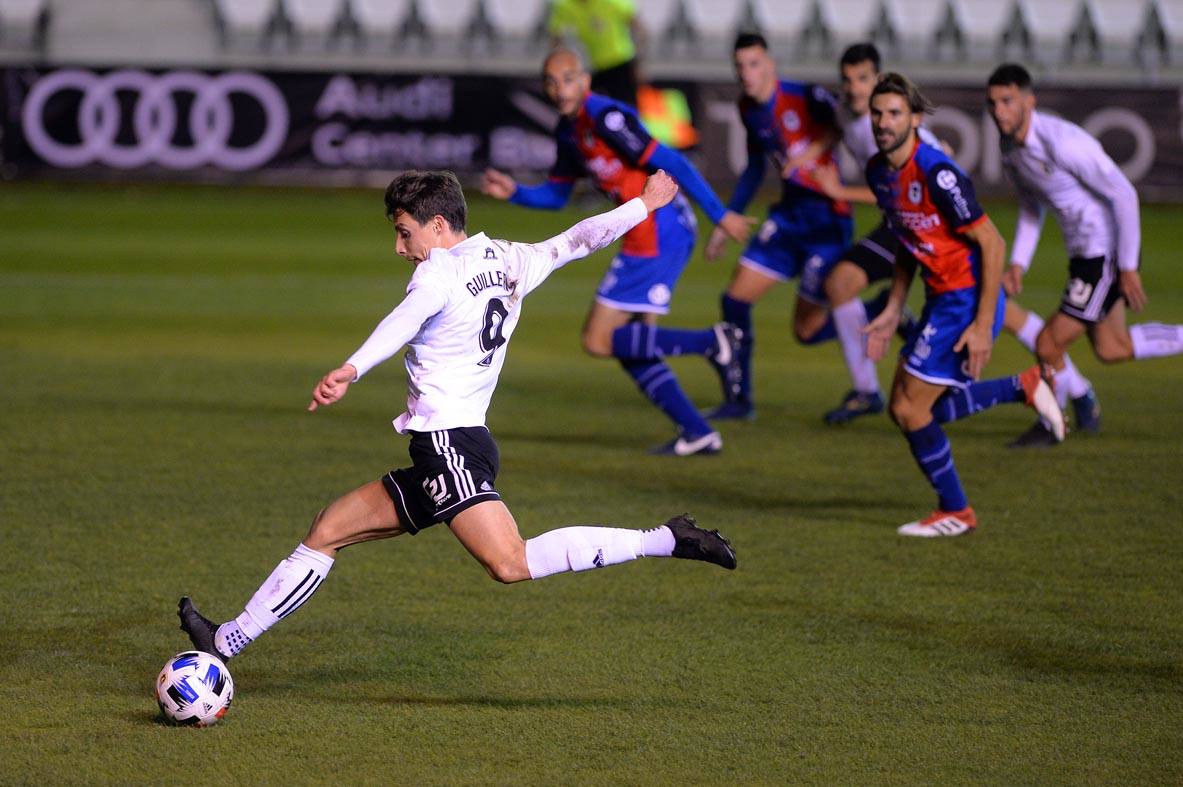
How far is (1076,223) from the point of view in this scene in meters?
8.09

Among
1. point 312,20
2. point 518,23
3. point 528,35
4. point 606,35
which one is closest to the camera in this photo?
point 606,35

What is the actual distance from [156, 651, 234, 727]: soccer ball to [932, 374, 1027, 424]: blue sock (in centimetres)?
375

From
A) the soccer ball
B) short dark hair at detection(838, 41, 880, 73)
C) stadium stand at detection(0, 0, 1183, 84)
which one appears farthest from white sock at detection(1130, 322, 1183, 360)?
stadium stand at detection(0, 0, 1183, 84)

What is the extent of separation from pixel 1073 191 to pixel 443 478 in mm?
4611

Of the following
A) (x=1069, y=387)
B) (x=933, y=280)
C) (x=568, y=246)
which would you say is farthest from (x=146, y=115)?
(x=568, y=246)

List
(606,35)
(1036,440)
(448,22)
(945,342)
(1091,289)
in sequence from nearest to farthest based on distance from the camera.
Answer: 1. (945,342)
2. (1091,289)
3. (1036,440)
4. (606,35)
5. (448,22)

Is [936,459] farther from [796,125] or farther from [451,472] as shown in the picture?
[796,125]

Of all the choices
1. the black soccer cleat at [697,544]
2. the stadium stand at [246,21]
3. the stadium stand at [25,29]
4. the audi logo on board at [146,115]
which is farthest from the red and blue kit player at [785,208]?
the stadium stand at [25,29]

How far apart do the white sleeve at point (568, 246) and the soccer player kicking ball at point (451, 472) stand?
0.01 metres

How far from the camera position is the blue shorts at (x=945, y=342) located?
659 centimetres

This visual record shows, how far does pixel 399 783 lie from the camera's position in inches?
157

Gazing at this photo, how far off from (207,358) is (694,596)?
6488 mm

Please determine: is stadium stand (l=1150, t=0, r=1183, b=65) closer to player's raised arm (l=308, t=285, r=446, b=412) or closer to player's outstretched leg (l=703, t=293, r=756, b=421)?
player's outstretched leg (l=703, t=293, r=756, b=421)

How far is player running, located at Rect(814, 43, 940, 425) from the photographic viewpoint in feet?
27.4
